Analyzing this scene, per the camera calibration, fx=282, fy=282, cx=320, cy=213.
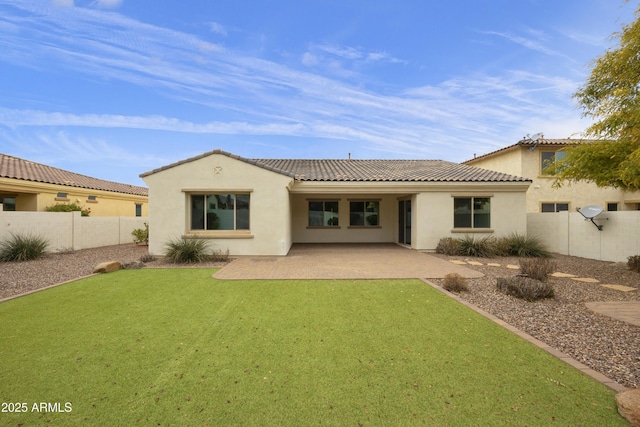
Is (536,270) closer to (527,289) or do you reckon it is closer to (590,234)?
(527,289)

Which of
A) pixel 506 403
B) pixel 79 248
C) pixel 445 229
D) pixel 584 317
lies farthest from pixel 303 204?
pixel 506 403

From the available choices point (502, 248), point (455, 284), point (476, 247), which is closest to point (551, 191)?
point (502, 248)

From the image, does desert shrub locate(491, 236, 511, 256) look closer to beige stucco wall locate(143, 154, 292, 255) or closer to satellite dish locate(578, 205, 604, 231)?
satellite dish locate(578, 205, 604, 231)

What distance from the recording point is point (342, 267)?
978 centimetres

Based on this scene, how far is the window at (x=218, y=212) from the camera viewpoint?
39.2 feet

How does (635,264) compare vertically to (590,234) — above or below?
below

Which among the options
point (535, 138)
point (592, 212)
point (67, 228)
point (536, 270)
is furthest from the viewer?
point (535, 138)

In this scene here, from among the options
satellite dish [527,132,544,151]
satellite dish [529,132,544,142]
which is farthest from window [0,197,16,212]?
satellite dish [529,132,544,142]

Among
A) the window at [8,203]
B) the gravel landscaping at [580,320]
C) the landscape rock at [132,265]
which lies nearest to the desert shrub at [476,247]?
the gravel landscaping at [580,320]

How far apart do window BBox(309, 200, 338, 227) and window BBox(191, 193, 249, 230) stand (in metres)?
5.88

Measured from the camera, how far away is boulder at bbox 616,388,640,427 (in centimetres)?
251

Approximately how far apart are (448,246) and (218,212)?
33.5ft

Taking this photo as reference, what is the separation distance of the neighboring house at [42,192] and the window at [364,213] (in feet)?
59.9

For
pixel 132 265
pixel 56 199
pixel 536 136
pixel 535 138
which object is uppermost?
pixel 536 136
